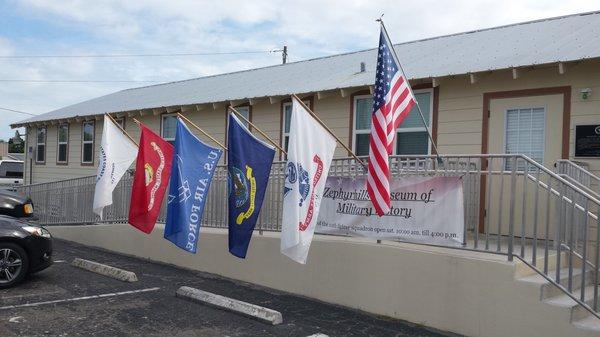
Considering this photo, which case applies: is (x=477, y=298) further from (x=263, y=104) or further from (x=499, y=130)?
(x=263, y=104)

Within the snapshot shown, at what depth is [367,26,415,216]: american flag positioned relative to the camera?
5668 millimetres

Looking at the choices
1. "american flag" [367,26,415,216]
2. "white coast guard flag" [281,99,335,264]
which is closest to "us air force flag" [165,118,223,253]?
"white coast guard flag" [281,99,335,264]

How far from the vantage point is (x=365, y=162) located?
6801mm

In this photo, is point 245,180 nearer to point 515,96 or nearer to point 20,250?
point 20,250

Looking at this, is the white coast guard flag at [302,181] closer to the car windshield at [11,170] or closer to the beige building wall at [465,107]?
the beige building wall at [465,107]

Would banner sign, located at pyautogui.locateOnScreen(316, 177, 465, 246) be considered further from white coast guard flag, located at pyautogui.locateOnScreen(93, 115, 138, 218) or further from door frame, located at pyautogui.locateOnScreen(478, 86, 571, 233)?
white coast guard flag, located at pyautogui.locateOnScreen(93, 115, 138, 218)

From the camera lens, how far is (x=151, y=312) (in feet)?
20.1

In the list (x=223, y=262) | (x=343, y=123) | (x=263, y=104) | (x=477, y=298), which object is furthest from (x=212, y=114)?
(x=477, y=298)

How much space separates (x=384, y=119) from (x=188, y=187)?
2.83m

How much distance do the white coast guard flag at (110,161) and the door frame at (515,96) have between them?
18.2 ft

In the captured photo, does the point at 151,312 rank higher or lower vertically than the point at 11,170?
lower

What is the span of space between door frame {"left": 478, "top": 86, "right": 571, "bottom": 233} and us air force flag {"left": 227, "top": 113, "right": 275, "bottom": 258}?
8.73ft

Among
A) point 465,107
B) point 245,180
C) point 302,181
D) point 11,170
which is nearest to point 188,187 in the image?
point 245,180

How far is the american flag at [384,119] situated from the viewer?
5668 millimetres
